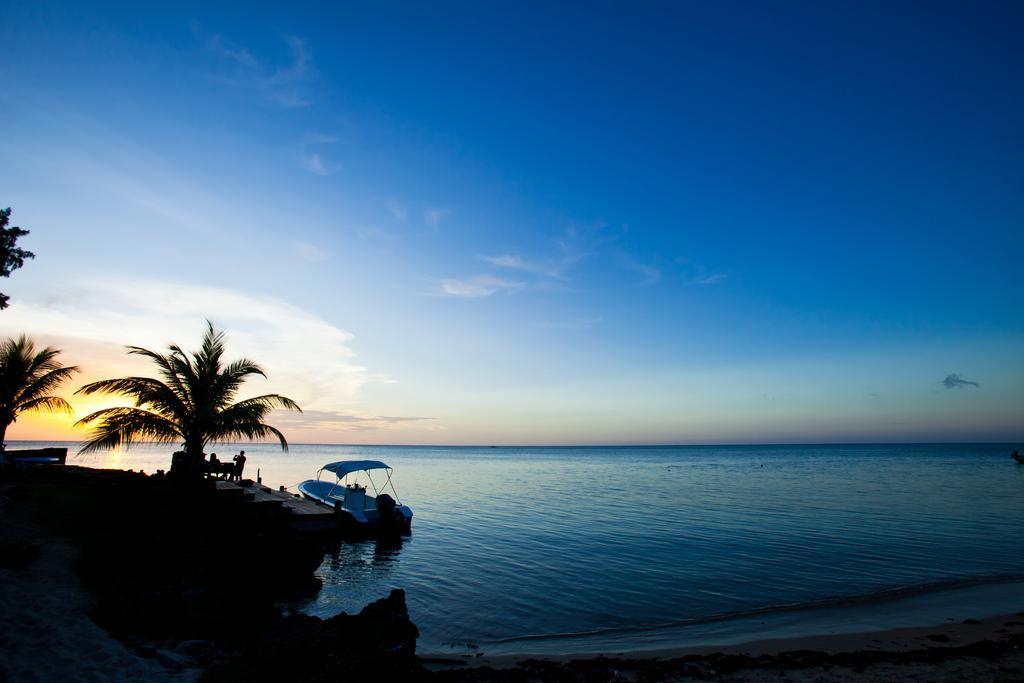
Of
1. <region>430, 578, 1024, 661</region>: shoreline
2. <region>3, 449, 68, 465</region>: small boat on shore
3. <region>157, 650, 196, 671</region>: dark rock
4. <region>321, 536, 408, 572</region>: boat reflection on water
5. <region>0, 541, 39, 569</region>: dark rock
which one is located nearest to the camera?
<region>157, 650, 196, 671</region>: dark rock

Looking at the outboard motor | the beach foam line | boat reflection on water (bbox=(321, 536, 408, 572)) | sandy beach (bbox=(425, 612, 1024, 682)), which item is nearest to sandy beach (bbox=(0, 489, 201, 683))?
Result: sandy beach (bbox=(425, 612, 1024, 682))

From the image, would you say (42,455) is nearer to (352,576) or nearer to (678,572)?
(352,576)

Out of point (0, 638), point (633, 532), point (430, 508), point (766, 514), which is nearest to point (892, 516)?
point (766, 514)

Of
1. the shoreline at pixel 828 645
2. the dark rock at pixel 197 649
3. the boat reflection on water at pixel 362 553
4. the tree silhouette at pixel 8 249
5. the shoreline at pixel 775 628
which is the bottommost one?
the boat reflection on water at pixel 362 553

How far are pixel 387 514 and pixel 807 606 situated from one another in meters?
19.6

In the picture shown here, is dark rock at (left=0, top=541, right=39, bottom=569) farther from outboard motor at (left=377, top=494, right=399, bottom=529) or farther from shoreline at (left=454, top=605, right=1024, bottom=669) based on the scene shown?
outboard motor at (left=377, top=494, right=399, bottom=529)

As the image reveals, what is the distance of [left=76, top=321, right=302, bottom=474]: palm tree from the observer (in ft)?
63.6

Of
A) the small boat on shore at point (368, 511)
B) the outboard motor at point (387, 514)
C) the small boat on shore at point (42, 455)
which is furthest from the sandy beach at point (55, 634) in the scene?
the small boat on shore at point (42, 455)

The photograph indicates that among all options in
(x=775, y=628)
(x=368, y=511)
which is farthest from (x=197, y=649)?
(x=368, y=511)

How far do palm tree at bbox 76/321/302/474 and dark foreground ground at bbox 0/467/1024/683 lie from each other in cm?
399

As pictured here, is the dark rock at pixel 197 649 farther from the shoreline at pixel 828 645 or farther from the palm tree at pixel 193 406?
the palm tree at pixel 193 406

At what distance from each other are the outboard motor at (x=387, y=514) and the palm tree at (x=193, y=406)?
7.95 m

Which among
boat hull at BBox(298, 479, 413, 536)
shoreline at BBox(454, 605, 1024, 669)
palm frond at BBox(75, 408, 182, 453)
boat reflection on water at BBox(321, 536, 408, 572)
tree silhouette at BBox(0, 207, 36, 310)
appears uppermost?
tree silhouette at BBox(0, 207, 36, 310)

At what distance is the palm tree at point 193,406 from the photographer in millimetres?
19375
